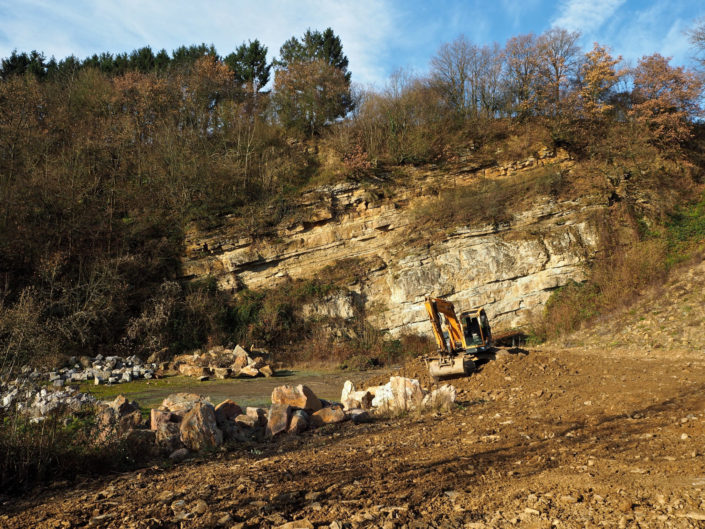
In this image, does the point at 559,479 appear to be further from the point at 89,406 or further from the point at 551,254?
the point at 551,254

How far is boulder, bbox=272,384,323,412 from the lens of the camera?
311 inches

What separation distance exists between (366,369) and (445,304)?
680 cm

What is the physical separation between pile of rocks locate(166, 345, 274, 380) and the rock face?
4511 millimetres

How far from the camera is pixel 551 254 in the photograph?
1958 centimetres

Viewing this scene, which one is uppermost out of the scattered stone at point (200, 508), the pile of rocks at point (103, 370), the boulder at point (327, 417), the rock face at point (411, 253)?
the rock face at point (411, 253)

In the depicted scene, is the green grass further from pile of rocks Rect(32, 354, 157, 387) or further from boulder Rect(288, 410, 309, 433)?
boulder Rect(288, 410, 309, 433)

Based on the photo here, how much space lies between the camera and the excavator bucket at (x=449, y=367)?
10672 millimetres

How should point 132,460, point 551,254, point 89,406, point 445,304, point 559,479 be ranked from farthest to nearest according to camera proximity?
point 551,254, point 445,304, point 89,406, point 132,460, point 559,479

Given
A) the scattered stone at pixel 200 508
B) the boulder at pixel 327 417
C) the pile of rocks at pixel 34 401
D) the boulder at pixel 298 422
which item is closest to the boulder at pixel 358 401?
the boulder at pixel 327 417

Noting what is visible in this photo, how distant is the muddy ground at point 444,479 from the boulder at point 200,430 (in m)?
0.41

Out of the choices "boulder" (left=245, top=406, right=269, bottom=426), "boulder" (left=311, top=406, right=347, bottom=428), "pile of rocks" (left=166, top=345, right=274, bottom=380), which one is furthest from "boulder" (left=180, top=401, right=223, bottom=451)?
"pile of rocks" (left=166, top=345, right=274, bottom=380)

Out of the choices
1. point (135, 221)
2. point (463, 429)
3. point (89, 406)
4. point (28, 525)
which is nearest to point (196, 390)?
point (89, 406)

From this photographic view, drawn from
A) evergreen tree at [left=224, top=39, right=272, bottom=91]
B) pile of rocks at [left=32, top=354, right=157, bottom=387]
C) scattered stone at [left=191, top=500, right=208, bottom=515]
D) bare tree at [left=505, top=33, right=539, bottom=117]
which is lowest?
scattered stone at [left=191, top=500, right=208, bottom=515]

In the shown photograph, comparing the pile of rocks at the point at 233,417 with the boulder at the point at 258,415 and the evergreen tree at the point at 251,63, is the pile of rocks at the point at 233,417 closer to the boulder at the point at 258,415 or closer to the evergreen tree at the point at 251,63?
the boulder at the point at 258,415
